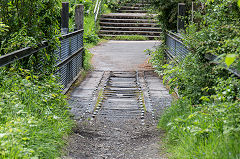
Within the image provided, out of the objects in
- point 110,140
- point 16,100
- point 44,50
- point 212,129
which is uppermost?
point 44,50

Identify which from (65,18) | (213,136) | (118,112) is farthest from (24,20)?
(65,18)

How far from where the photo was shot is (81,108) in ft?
25.6

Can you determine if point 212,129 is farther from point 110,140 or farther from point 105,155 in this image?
point 110,140

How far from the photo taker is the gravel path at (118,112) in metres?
5.33

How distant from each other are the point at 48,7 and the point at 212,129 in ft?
12.8

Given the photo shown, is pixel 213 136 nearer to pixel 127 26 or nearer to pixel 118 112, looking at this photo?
pixel 118 112

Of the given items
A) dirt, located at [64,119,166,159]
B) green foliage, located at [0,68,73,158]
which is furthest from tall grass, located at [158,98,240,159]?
green foliage, located at [0,68,73,158]

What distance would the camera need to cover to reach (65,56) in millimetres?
9250

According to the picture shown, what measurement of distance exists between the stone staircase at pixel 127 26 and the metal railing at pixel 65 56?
37.1ft

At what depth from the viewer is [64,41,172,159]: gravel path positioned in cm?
533

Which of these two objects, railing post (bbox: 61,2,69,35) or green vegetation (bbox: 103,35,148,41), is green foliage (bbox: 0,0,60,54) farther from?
green vegetation (bbox: 103,35,148,41)

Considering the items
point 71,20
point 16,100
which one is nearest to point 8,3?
point 16,100

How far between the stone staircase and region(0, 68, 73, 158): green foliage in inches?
683

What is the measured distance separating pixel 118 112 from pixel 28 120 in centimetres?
377
